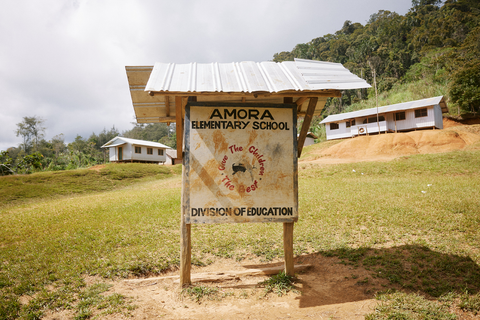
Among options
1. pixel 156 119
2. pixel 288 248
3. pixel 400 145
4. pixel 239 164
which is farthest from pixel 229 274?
pixel 400 145

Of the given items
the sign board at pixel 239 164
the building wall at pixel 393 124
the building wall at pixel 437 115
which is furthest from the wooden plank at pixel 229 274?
the building wall at pixel 437 115

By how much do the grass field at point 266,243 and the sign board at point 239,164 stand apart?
1.81m

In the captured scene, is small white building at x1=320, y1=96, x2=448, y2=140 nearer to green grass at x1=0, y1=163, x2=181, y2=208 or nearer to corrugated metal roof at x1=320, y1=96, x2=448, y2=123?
corrugated metal roof at x1=320, y1=96, x2=448, y2=123

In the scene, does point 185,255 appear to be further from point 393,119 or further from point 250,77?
point 393,119

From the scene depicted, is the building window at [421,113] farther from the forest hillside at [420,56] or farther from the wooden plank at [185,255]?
the wooden plank at [185,255]

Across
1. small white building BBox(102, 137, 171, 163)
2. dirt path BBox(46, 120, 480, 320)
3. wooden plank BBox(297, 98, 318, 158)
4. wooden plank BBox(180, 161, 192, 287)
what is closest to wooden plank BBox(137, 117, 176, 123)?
wooden plank BBox(180, 161, 192, 287)

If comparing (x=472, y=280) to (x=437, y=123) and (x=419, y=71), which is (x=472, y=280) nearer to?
(x=437, y=123)

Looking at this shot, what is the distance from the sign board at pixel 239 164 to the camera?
4.42 meters

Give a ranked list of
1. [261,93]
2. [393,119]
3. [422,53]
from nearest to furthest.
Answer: [261,93], [393,119], [422,53]

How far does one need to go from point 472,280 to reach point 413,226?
2.64 metres

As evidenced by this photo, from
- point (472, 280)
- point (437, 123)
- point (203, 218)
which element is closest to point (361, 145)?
point (437, 123)

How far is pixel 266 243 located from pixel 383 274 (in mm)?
2648

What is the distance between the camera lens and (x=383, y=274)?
15.3 ft

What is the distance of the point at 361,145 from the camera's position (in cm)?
2591
